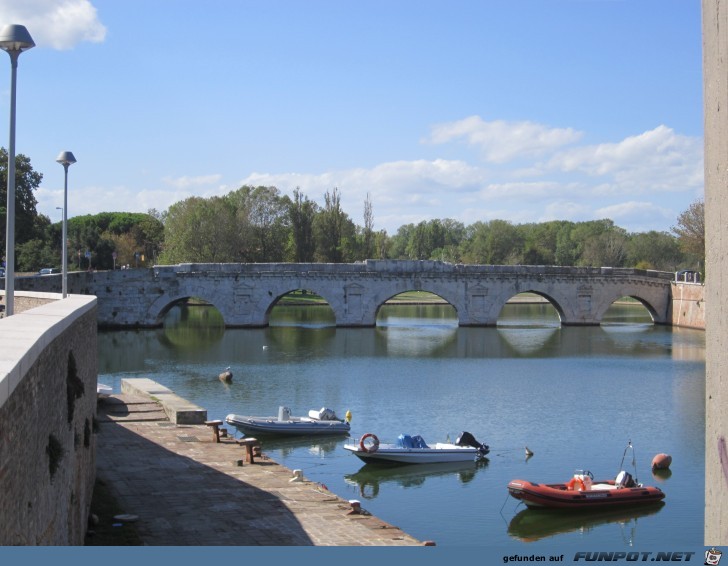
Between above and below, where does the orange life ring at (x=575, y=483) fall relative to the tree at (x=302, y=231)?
below

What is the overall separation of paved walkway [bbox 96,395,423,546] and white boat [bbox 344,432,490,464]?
10.0 feet

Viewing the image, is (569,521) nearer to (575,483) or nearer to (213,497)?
(575,483)

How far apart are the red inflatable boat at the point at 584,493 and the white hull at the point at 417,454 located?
3384 millimetres

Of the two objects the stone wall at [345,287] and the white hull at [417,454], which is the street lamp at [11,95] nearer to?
the white hull at [417,454]

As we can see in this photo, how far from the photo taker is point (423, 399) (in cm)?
3241

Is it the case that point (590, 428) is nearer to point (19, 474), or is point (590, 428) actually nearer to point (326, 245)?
point (19, 474)

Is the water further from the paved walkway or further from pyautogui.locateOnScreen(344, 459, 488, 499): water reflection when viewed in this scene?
the paved walkway

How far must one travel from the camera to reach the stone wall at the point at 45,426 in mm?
6434

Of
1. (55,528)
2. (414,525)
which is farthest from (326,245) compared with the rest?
(55,528)

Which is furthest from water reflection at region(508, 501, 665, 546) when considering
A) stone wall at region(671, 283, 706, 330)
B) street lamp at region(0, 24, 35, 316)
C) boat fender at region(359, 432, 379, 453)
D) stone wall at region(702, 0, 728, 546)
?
stone wall at region(671, 283, 706, 330)

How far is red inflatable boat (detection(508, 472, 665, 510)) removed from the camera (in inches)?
770

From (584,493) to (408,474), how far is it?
186 inches

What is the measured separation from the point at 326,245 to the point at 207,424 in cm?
5898

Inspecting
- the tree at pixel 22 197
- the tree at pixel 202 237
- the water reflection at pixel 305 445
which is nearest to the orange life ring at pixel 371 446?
the water reflection at pixel 305 445
